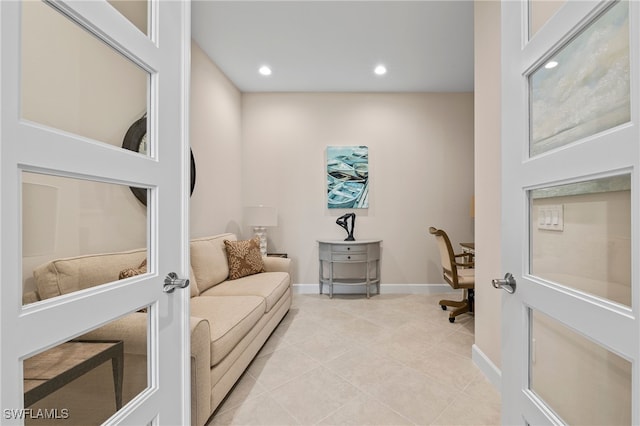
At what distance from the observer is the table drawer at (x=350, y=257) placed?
12.7 feet

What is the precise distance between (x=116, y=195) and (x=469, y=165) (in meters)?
4.40

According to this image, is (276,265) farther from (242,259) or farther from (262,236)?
(262,236)

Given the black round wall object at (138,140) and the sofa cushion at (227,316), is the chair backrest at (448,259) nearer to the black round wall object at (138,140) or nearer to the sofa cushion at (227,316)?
the sofa cushion at (227,316)

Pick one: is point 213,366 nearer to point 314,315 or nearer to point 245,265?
point 245,265

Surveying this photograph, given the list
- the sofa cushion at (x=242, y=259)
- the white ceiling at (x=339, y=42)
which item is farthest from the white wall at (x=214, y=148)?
the sofa cushion at (x=242, y=259)

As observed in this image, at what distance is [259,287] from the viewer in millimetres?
2705

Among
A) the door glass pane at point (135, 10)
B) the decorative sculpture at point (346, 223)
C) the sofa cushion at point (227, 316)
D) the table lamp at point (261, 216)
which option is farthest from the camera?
the decorative sculpture at point (346, 223)

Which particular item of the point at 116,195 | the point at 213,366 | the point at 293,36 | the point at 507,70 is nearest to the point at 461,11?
the point at 293,36

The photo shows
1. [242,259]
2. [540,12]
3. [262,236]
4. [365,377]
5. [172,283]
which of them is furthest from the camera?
[262,236]

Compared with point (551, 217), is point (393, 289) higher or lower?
lower

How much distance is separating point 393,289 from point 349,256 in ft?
3.05

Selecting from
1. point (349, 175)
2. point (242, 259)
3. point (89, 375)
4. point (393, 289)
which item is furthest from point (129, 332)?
point (393, 289)

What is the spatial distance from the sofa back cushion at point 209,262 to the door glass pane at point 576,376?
240 centimetres

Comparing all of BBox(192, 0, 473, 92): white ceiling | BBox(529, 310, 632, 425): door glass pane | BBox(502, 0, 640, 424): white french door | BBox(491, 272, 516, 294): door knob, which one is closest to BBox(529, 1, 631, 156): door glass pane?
BBox(502, 0, 640, 424): white french door
